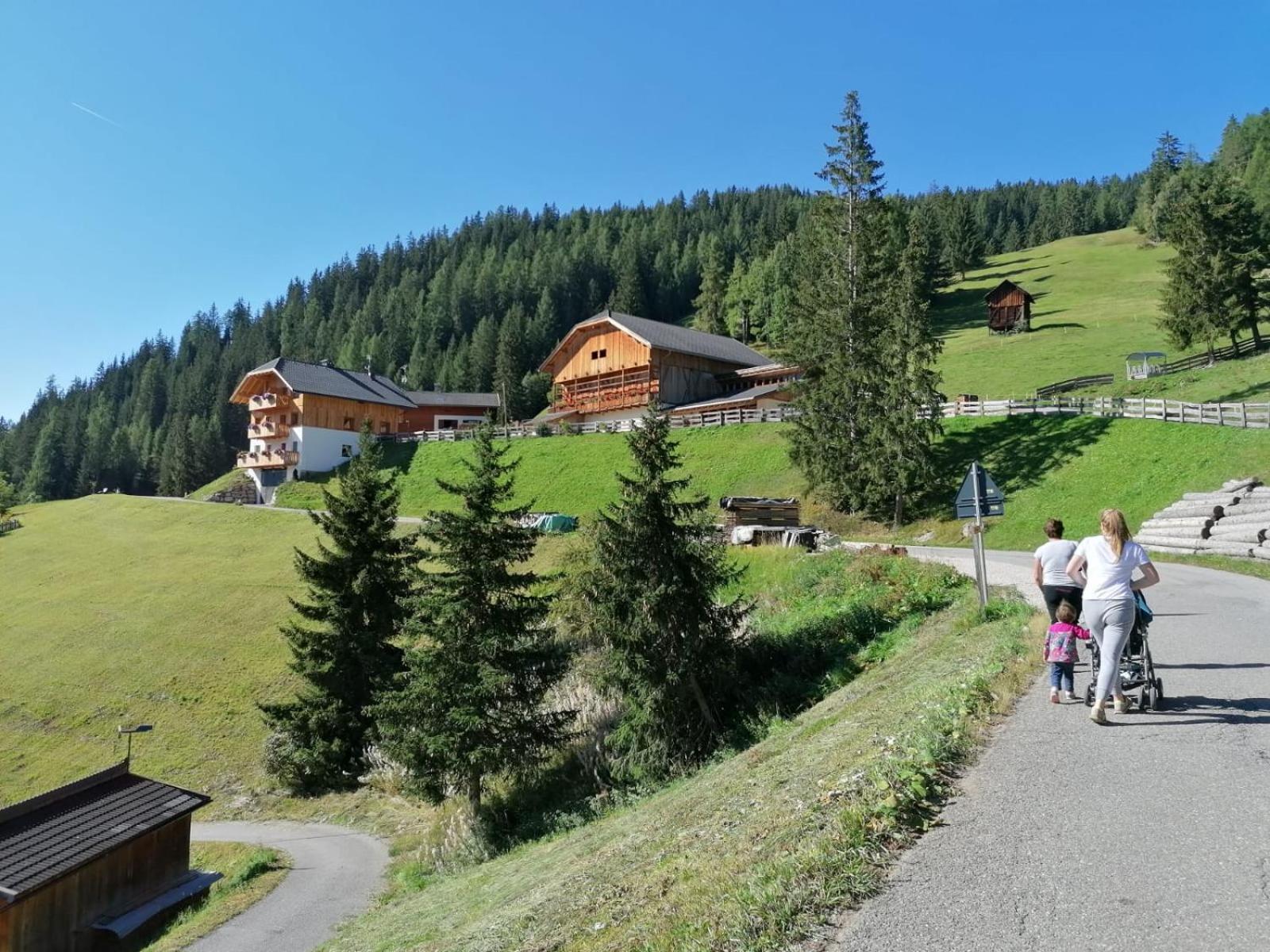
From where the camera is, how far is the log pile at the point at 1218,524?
2053cm

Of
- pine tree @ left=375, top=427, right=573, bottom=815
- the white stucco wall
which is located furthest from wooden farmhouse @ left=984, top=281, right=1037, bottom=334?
pine tree @ left=375, top=427, right=573, bottom=815

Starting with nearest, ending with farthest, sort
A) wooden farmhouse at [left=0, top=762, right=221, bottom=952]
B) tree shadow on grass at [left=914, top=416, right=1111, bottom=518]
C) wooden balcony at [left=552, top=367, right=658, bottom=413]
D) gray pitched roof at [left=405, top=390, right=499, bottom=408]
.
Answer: wooden farmhouse at [left=0, top=762, right=221, bottom=952]
tree shadow on grass at [left=914, top=416, right=1111, bottom=518]
wooden balcony at [left=552, top=367, right=658, bottom=413]
gray pitched roof at [left=405, top=390, right=499, bottom=408]

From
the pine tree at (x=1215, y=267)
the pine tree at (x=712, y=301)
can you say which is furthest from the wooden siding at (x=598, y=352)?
the pine tree at (x=712, y=301)

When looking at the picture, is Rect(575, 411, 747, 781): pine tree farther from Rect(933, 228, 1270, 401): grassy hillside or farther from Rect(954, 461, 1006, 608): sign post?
Rect(933, 228, 1270, 401): grassy hillside

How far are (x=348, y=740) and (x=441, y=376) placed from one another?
99.4m

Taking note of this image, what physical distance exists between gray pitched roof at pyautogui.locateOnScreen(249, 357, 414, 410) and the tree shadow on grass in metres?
51.7

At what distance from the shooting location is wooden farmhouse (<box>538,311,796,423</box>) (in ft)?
200

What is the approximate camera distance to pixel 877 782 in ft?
20.3

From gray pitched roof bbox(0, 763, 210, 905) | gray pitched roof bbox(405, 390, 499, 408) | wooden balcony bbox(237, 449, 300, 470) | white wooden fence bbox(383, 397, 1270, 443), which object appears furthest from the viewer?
gray pitched roof bbox(405, 390, 499, 408)

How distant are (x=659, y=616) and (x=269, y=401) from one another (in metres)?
60.2

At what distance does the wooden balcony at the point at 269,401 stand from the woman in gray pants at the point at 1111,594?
2643 inches

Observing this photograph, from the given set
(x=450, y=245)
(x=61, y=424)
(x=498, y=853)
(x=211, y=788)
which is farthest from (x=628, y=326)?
(x=450, y=245)

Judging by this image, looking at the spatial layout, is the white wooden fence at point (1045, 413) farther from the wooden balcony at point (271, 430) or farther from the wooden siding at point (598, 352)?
the wooden balcony at point (271, 430)

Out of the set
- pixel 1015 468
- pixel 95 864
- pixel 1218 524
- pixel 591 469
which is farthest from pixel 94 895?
pixel 1015 468
